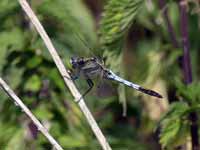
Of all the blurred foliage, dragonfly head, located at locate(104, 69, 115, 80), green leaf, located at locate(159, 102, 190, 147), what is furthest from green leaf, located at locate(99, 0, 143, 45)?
green leaf, located at locate(159, 102, 190, 147)

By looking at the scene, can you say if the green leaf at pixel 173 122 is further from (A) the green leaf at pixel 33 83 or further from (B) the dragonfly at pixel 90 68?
(A) the green leaf at pixel 33 83

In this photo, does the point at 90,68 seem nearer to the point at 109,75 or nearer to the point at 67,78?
the point at 109,75

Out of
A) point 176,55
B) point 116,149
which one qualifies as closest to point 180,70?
point 176,55

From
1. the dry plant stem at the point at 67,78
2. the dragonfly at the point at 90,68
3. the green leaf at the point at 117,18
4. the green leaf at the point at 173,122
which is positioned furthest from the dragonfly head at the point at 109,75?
the dry plant stem at the point at 67,78

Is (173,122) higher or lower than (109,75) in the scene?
lower

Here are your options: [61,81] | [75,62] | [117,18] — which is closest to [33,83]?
[61,81]

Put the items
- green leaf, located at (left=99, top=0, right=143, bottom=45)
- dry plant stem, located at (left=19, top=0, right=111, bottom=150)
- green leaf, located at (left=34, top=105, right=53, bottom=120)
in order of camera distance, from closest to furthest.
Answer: dry plant stem, located at (left=19, top=0, right=111, bottom=150) < green leaf, located at (left=99, top=0, right=143, bottom=45) < green leaf, located at (left=34, top=105, right=53, bottom=120)

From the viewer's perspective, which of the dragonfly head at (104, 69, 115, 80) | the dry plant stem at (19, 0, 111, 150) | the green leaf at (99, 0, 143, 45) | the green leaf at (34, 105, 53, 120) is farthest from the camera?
the green leaf at (34, 105, 53, 120)

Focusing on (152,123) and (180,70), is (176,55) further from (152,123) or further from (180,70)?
(152,123)

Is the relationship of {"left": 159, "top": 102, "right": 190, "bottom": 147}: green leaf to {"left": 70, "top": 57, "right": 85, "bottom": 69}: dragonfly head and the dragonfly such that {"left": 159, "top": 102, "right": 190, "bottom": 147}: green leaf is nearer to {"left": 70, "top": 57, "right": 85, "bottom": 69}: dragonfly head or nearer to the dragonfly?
the dragonfly

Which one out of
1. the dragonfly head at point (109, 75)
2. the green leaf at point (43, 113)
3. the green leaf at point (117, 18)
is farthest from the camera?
the green leaf at point (43, 113)

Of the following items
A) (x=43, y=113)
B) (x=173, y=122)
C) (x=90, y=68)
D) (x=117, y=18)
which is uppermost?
(x=117, y=18)
